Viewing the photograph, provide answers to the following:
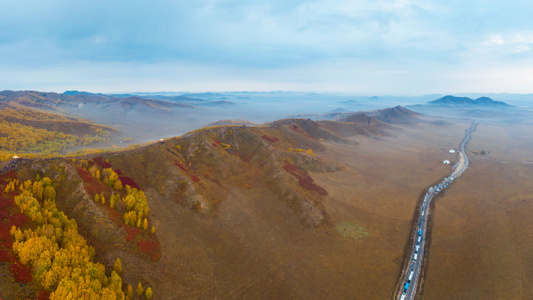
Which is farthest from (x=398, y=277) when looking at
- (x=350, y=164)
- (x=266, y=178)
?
(x=350, y=164)

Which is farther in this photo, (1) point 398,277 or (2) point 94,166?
(2) point 94,166

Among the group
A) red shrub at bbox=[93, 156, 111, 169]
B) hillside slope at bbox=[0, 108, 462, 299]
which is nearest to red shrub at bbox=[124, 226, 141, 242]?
hillside slope at bbox=[0, 108, 462, 299]

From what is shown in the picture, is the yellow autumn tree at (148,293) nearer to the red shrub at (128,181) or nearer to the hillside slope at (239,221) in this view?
the hillside slope at (239,221)

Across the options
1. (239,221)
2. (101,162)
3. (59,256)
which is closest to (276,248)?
(239,221)

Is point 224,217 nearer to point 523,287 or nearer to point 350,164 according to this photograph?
point 523,287

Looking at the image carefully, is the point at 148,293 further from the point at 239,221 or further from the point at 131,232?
the point at 239,221

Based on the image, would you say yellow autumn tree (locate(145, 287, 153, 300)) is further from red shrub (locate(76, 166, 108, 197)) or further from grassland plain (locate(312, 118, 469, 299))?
grassland plain (locate(312, 118, 469, 299))
